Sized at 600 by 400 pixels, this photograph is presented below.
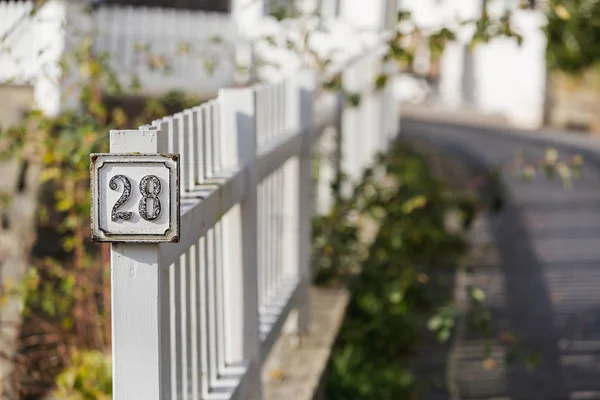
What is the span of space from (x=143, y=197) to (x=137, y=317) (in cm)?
30

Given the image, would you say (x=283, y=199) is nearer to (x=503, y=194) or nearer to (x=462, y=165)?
(x=503, y=194)

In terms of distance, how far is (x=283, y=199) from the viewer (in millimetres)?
5645

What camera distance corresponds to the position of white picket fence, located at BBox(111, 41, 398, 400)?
8.80 feet

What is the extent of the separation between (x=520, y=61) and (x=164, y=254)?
2145 centimetres

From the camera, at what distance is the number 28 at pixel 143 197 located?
2562mm

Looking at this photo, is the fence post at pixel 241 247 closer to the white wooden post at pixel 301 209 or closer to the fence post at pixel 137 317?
the fence post at pixel 137 317

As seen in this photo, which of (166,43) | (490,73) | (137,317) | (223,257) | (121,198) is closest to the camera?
(121,198)

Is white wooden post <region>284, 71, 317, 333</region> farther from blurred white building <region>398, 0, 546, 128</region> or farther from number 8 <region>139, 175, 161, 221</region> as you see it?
blurred white building <region>398, 0, 546, 128</region>

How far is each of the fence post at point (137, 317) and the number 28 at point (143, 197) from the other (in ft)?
0.23

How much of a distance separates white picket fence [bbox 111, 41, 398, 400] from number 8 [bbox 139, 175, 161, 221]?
2.8 inches

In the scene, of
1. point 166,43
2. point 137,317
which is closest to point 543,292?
point 166,43

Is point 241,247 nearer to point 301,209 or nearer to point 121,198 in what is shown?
point 121,198

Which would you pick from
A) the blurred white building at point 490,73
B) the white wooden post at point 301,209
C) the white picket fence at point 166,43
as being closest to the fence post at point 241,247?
the white wooden post at point 301,209

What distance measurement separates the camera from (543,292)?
795 centimetres
